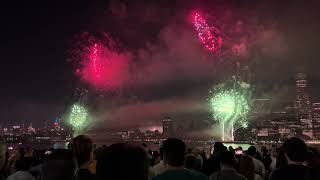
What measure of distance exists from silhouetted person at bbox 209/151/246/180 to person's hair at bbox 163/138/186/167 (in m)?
1.69

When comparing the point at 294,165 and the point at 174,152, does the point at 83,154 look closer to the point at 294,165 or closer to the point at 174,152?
the point at 174,152

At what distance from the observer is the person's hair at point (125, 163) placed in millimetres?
3049

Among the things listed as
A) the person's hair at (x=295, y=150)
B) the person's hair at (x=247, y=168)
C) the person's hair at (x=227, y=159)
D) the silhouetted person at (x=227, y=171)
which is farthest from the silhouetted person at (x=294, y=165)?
the person's hair at (x=247, y=168)

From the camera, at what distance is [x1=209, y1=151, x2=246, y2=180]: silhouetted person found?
267 inches

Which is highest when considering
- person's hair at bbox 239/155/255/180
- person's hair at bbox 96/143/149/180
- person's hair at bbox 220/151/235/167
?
person's hair at bbox 96/143/149/180

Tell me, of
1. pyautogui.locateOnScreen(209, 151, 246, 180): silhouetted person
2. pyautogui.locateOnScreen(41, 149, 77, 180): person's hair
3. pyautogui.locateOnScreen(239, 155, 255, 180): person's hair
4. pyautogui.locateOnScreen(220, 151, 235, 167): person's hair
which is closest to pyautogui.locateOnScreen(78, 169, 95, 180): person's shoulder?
pyautogui.locateOnScreen(41, 149, 77, 180): person's hair

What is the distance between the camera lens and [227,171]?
22.6ft

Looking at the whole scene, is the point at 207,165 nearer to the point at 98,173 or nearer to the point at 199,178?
the point at 199,178

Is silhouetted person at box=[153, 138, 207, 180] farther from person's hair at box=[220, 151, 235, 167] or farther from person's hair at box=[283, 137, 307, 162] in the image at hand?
person's hair at box=[220, 151, 235, 167]

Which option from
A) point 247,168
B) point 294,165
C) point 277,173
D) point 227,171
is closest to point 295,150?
point 294,165

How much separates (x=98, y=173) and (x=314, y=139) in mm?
207098

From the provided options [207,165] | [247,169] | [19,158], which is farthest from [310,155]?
[19,158]

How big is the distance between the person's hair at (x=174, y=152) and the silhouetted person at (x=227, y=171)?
169 centimetres

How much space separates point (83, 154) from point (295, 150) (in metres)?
3.13
